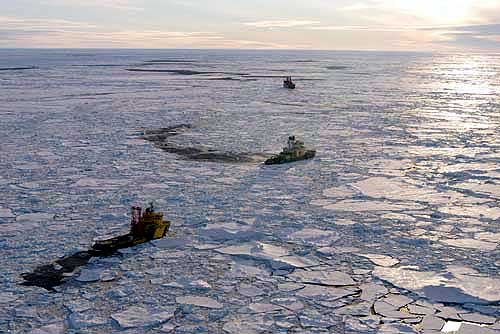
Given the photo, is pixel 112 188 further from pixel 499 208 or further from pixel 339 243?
pixel 499 208

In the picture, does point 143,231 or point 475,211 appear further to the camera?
point 475,211

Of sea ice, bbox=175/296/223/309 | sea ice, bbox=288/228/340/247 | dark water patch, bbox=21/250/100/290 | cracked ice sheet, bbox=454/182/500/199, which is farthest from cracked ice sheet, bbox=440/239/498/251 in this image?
dark water patch, bbox=21/250/100/290

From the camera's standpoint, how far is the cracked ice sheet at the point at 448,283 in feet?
14.4

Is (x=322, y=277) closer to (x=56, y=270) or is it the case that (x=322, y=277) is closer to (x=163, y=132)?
(x=56, y=270)

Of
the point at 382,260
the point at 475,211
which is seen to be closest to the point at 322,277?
the point at 382,260

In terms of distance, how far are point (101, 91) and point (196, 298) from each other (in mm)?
19552

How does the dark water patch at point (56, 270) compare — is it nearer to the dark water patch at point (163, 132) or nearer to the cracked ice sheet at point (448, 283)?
the cracked ice sheet at point (448, 283)

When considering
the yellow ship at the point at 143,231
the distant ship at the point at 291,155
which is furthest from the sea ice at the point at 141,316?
the distant ship at the point at 291,155

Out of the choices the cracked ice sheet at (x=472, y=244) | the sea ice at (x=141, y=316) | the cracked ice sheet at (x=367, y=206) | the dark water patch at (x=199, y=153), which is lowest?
the sea ice at (x=141, y=316)

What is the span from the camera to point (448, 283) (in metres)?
4.62

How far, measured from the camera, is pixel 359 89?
82.0ft

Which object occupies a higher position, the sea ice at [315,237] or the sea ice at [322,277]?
the sea ice at [315,237]

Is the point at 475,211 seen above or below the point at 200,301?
above

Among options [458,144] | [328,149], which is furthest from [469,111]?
[328,149]
